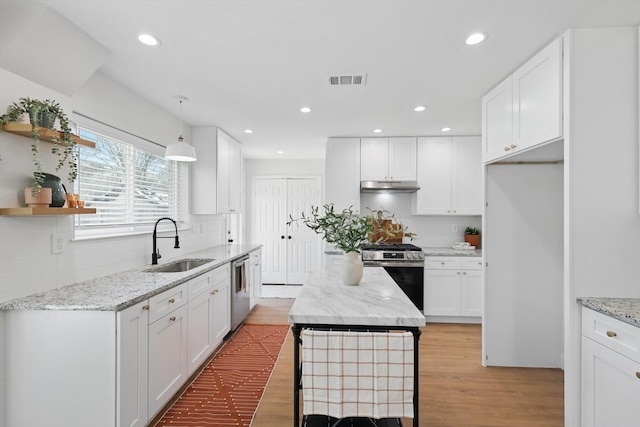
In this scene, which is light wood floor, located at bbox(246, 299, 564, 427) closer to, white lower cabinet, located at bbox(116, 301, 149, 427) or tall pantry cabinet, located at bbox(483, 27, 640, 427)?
tall pantry cabinet, located at bbox(483, 27, 640, 427)

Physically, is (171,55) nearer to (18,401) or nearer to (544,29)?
(18,401)

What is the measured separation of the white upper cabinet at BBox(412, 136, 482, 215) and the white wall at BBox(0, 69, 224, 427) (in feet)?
11.3

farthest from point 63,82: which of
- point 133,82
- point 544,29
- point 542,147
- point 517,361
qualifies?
point 517,361

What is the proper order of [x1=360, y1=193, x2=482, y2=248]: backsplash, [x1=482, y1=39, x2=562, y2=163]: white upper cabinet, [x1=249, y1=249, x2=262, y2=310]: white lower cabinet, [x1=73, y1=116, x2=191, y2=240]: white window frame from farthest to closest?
[x1=360, y1=193, x2=482, y2=248]: backsplash, [x1=249, y1=249, x2=262, y2=310]: white lower cabinet, [x1=73, y1=116, x2=191, y2=240]: white window frame, [x1=482, y1=39, x2=562, y2=163]: white upper cabinet

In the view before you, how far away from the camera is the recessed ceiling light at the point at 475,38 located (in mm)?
1924

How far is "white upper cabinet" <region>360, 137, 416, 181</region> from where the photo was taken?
14.7 feet

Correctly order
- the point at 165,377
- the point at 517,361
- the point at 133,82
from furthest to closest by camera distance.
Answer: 1. the point at 517,361
2. the point at 133,82
3. the point at 165,377

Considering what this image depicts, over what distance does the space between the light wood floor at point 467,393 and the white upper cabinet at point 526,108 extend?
189cm

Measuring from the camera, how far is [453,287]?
400 centimetres

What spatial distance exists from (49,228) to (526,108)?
3.32m

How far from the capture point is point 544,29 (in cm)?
186

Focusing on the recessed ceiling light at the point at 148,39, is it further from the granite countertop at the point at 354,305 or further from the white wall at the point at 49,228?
the granite countertop at the point at 354,305

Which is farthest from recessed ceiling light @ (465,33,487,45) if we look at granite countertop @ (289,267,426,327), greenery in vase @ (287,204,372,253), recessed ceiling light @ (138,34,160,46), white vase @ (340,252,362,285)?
recessed ceiling light @ (138,34,160,46)

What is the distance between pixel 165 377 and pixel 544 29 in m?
3.29
